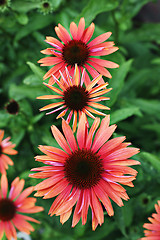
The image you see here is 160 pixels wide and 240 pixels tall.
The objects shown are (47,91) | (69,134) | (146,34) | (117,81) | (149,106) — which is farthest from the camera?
(146,34)

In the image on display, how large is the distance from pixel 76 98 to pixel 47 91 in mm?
214

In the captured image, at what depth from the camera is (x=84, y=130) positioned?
2.53ft

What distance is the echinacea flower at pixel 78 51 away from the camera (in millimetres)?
847

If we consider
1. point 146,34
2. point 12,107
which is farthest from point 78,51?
point 146,34

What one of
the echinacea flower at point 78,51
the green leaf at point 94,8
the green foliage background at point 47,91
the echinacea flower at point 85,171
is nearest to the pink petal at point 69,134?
the echinacea flower at point 85,171

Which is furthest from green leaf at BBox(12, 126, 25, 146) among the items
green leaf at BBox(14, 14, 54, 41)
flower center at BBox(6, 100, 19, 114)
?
green leaf at BBox(14, 14, 54, 41)

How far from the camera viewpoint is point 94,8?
4.12 ft

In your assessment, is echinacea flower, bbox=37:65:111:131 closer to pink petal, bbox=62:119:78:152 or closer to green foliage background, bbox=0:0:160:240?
pink petal, bbox=62:119:78:152

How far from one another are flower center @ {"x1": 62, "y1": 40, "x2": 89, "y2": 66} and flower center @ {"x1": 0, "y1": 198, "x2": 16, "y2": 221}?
2.14 ft

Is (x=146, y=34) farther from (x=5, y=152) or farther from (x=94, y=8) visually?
(x=5, y=152)

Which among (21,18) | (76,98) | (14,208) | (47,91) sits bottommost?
(14,208)

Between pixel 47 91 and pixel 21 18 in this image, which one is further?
pixel 21 18

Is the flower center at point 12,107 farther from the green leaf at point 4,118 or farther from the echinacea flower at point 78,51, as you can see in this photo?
the echinacea flower at point 78,51

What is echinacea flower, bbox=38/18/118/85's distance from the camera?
0.85 m
